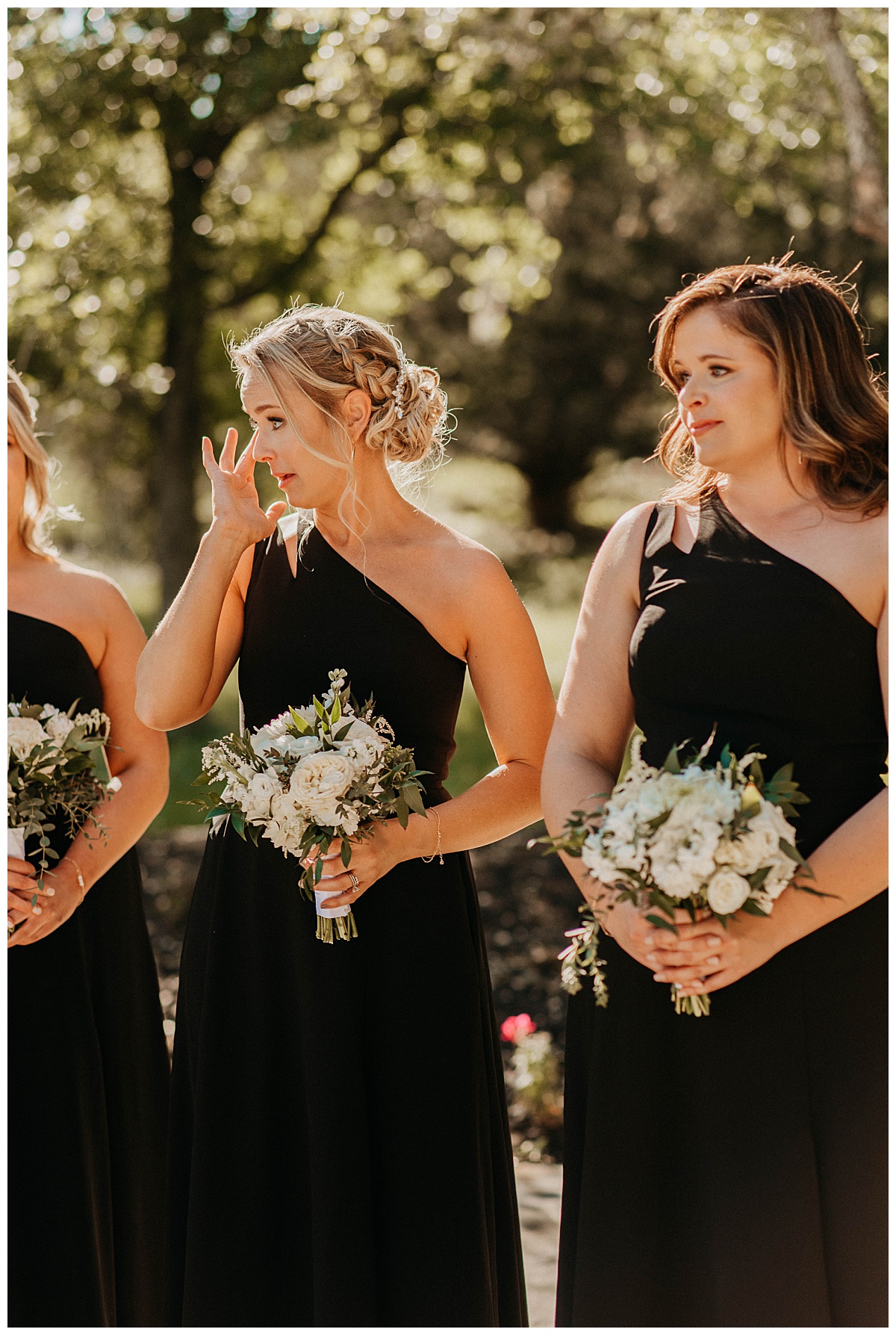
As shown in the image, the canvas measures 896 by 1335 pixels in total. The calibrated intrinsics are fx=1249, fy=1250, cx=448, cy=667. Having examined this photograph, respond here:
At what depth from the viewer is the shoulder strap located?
3197 millimetres

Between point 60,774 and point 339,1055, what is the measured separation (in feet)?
3.62

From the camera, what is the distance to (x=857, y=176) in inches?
299

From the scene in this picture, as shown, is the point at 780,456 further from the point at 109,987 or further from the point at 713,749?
the point at 109,987

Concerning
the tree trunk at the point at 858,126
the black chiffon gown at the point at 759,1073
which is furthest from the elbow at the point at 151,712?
the tree trunk at the point at 858,126

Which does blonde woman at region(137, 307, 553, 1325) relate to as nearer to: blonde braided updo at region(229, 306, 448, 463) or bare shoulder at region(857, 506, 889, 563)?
blonde braided updo at region(229, 306, 448, 463)

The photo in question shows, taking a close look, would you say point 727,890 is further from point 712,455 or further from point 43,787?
point 43,787

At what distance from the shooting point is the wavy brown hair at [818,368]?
9.80 ft

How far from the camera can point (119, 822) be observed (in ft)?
12.2

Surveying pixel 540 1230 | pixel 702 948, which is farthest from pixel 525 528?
pixel 702 948

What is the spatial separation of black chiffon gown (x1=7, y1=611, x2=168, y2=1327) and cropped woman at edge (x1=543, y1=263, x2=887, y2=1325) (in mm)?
→ 1420

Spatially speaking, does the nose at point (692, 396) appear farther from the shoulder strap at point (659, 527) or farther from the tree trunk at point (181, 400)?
the tree trunk at point (181, 400)

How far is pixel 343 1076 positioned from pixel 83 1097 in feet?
2.91

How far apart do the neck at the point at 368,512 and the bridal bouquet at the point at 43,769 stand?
0.90 meters

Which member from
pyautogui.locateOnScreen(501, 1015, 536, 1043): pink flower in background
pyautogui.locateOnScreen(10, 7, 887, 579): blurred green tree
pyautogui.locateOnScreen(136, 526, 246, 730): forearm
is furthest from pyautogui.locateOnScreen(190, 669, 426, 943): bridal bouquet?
pyautogui.locateOnScreen(10, 7, 887, 579): blurred green tree
